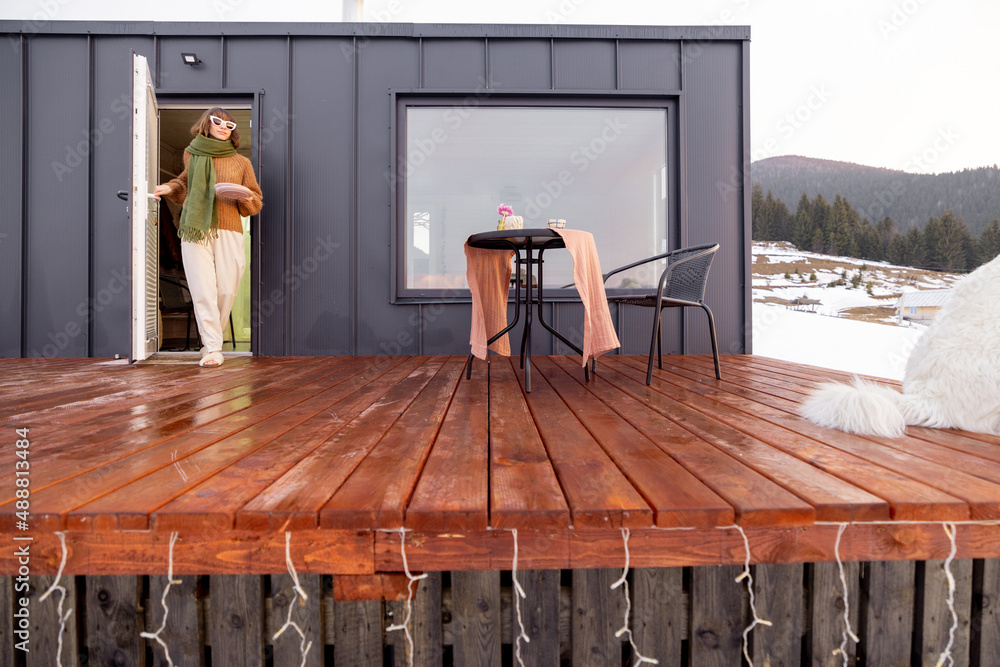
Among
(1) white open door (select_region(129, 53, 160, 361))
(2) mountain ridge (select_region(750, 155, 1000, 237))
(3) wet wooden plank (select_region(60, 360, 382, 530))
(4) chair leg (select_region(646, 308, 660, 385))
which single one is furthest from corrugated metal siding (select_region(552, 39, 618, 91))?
(2) mountain ridge (select_region(750, 155, 1000, 237))

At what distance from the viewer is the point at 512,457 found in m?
1.13

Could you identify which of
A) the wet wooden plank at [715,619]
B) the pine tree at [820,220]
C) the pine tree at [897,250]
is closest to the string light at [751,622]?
the wet wooden plank at [715,619]

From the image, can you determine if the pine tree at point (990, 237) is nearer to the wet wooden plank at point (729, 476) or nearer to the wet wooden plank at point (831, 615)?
the wet wooden plank at point (729, 476)

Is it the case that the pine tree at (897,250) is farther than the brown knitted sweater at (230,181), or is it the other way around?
the pine tree at (897,250)

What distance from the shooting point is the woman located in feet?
10.8

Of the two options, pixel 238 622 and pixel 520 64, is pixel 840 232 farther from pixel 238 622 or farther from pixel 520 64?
pixel 238 622

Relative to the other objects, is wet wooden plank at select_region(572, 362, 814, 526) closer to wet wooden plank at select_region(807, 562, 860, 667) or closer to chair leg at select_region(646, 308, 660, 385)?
wet wooden plank at select_region(807, 562, 860, 667)

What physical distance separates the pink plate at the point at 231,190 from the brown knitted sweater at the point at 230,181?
0.06m

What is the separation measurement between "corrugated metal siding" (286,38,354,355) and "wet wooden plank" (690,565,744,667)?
11.7ft

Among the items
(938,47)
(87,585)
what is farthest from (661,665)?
(938,47)

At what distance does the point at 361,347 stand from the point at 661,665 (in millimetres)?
3495

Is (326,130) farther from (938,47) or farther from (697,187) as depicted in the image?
(938,47)

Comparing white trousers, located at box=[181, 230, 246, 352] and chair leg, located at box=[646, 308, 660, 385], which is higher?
white trousers, located at box=[181, 230, 246, 352]

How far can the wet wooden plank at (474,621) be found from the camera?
3.17ft
